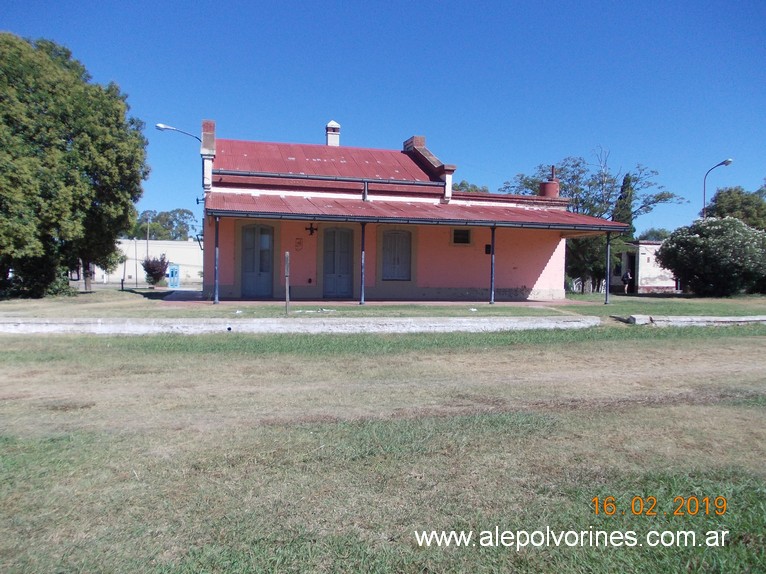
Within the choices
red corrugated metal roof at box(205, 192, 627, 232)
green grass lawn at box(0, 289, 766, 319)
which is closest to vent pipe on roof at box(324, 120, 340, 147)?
red corrugated metal roof at box(205, 192, 627, 232)

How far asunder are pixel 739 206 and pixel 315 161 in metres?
37.5

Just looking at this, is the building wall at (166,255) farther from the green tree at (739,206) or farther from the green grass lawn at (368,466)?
the green grass lawn at (368,466)

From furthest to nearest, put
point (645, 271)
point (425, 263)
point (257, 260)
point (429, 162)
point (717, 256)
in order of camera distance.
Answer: point (645, 271)
point (717, 256)
point (429, 162)
point (425, 263)
point (257, 260)

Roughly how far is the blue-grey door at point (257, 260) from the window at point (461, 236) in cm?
628

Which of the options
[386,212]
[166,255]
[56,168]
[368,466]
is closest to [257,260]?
[386,212]

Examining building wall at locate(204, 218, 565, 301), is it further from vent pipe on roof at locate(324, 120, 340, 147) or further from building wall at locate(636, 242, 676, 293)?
building wall at locate(636, 242, 676, 293)

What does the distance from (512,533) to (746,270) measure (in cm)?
2457

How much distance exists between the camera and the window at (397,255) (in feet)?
65.1

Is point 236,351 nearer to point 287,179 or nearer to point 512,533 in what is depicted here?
point 512,533

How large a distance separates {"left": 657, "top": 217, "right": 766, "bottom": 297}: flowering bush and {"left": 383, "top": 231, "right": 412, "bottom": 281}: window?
1294cm

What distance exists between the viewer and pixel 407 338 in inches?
464

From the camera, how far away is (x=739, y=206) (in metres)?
44.9

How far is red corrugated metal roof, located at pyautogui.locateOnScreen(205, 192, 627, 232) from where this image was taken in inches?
645

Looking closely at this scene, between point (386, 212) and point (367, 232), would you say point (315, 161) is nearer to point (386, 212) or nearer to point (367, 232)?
point (367, 232)
